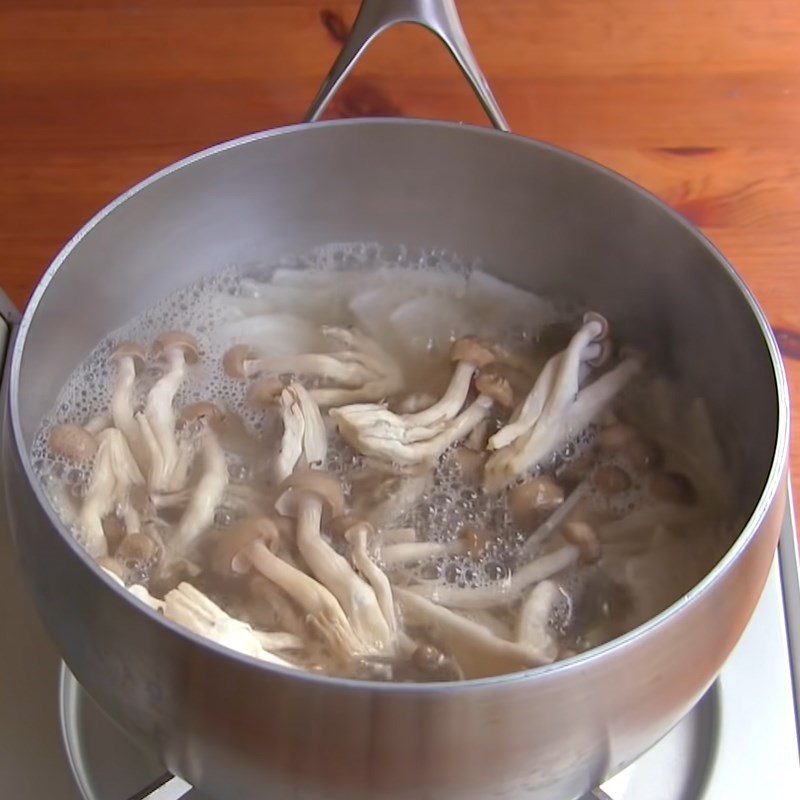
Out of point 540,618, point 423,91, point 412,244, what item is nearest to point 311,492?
point 540,618

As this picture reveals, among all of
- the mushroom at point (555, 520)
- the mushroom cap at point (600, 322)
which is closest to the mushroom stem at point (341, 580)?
the mushroom at point (555, 520)

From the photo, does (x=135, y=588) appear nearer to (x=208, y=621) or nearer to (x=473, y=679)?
(x=208, y=621)

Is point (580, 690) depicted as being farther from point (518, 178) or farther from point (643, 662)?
point (518, 178)

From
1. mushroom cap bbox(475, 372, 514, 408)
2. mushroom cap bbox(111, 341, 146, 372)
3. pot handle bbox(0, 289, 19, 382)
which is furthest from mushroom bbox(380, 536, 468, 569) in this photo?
pot handle bbox(0, 289, 19, 382)

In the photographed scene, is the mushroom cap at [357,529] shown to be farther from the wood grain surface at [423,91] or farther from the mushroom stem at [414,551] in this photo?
the wood grain surface at [423,91]

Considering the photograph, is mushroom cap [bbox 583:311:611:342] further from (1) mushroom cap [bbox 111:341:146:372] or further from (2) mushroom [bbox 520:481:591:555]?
(1) mushroom cap [bbox 111:341:146:372]

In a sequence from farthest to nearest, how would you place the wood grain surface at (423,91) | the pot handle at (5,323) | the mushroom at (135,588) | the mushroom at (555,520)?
the wood grain surface at (423,91) < the pot handle at (5,323) < the mushroom at (555,520) < the mushroom at (135,588)
